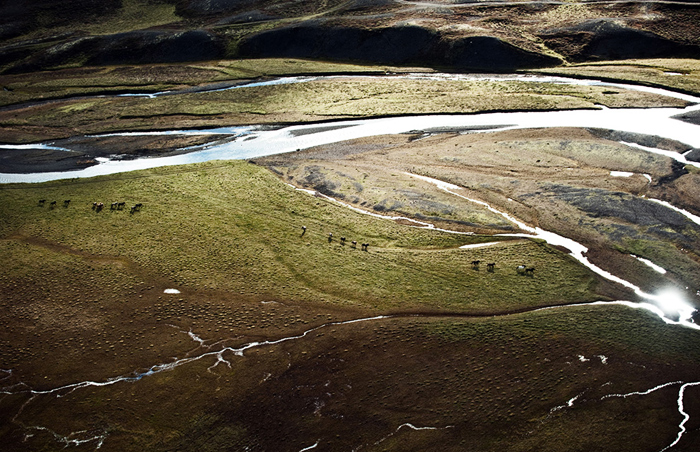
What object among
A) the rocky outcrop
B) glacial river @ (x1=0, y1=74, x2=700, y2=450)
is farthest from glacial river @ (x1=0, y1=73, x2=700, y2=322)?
the rocky outcrop

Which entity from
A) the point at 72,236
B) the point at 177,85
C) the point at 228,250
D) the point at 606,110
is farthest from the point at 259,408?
the point at 177,85

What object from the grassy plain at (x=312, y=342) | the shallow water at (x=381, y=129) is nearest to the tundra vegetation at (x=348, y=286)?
the grassy plain at (x=312, y=342)

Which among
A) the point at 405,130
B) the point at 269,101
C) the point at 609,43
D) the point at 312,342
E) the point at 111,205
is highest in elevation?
the point at 609,43

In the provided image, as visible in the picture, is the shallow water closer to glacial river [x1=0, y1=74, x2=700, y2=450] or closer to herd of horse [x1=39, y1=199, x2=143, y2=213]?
glacial river [x1=0, y1=74, x2=700, y2=450]

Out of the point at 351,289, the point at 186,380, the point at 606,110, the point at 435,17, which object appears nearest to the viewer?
the point at 186,380

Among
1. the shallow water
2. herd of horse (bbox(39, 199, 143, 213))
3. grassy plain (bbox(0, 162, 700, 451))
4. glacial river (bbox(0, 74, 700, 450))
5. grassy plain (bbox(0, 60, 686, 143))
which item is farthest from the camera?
grassy plain (bbox(0, 60, 686, 143))

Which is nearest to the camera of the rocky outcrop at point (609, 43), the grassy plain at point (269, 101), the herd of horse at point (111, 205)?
the herd of horse at point (111, 205)

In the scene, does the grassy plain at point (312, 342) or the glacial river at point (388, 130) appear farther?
the glacial river at point (388, 130)

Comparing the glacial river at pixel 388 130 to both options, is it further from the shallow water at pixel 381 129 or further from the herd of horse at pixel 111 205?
the herd of horse at pixel 111 205

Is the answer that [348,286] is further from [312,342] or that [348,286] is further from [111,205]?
[111,205]

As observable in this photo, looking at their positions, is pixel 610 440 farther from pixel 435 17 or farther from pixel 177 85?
pixel 435 17

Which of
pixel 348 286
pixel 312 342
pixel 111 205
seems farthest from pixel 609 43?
pixel 312 342
